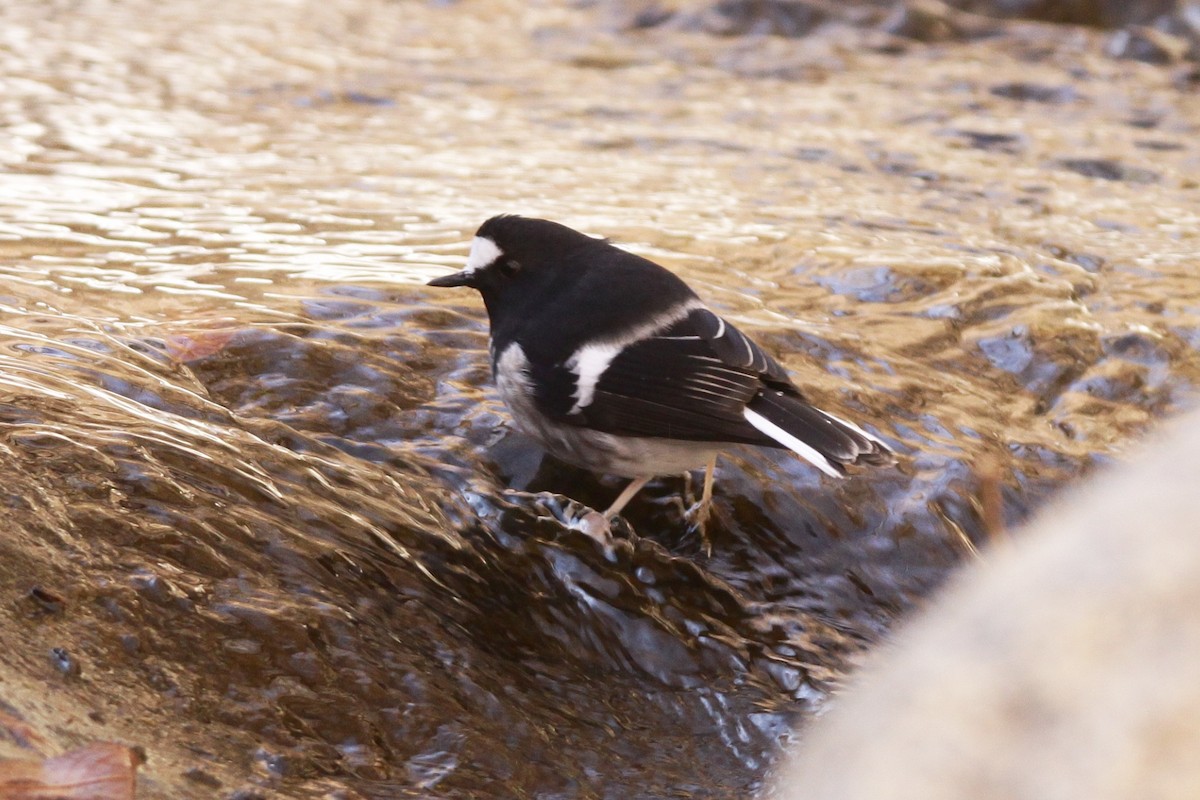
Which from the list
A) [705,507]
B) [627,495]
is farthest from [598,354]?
[705,507]

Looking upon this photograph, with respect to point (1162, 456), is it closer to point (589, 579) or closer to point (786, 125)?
point (589, 579)

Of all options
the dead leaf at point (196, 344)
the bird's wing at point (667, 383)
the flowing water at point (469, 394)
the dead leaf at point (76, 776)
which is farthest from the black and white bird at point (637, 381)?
the dead leaf at point (76, 776)

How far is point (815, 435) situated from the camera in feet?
13.8

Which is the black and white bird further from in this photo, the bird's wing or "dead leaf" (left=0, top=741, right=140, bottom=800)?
"dead leaf" (left=0, top=741, right=140, bottom=800)

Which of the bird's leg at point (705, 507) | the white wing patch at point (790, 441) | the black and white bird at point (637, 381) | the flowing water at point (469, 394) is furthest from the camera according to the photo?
the bird's leg at point (705, 507)

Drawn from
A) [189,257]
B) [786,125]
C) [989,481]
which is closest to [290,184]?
[189,257]

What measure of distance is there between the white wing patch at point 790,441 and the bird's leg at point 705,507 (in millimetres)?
315

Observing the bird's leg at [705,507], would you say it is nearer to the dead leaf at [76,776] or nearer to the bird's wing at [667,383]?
the bird's wing at [667,383]

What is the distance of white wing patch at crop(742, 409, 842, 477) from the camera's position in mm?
4078

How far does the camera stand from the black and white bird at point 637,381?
14.0 ft

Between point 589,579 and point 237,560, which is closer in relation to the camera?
point 237,560

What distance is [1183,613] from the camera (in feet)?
4.18

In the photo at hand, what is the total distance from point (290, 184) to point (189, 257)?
5.85ft

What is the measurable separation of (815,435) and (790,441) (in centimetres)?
10
